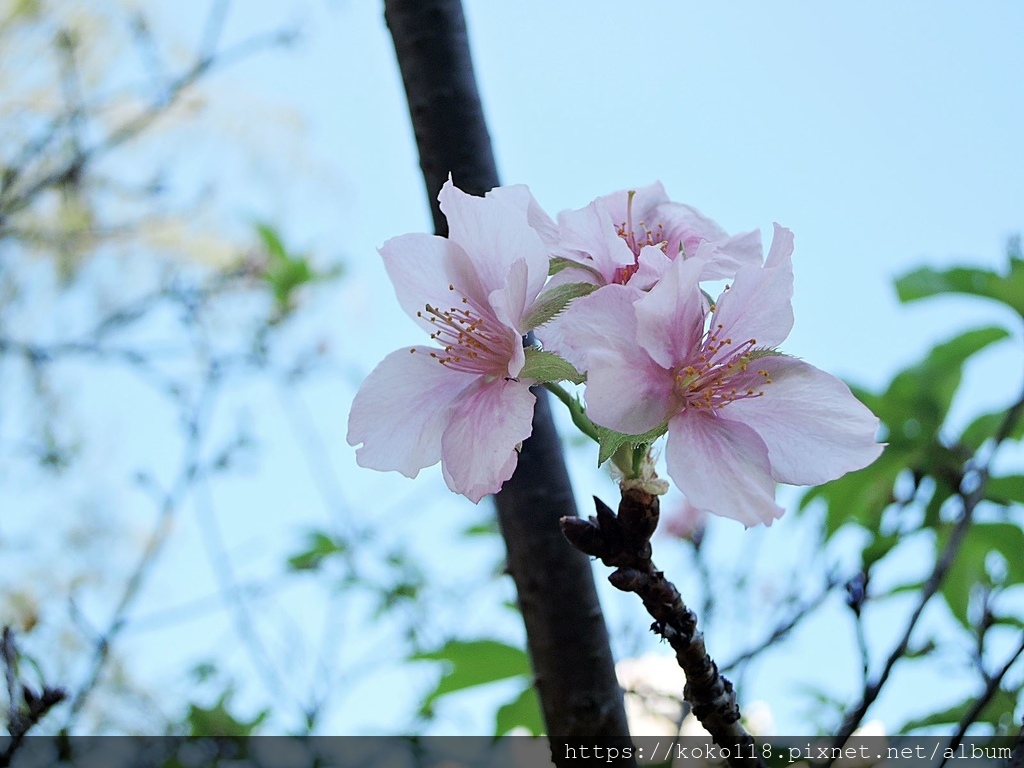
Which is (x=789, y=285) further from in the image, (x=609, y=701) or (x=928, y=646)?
(x=928, y=646)

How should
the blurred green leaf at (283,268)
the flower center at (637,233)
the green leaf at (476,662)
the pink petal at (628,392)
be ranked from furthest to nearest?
the blurred green leaf at (283,268) → the green leaf at (476,662) → the flower center at (637,233) → the pink petal at (628,392)

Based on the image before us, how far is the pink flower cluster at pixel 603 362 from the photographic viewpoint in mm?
380

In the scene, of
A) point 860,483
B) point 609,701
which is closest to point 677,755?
point 609,701

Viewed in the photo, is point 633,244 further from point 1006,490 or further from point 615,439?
point 1006,490

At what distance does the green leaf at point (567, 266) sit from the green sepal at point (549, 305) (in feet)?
0.05

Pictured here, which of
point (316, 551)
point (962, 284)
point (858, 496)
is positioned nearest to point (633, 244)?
point (858, 496)

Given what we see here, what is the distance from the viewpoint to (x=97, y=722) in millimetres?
1882

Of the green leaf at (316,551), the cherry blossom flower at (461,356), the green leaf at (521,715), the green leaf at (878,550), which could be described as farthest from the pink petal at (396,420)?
the green leaf at (316,551)

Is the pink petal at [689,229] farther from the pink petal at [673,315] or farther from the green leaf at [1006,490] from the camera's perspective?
the green leaf at [1006,490]

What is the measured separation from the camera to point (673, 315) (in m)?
0.38

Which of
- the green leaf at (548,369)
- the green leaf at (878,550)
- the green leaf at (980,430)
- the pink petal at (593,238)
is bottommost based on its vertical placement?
the green leaf at (980,430)

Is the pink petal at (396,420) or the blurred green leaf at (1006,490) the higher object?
the pink petal at (396,420)

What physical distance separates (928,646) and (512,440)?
1.65 feet

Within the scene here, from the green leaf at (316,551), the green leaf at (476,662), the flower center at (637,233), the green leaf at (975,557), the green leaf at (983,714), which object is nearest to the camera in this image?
the flower center at (637,233)
